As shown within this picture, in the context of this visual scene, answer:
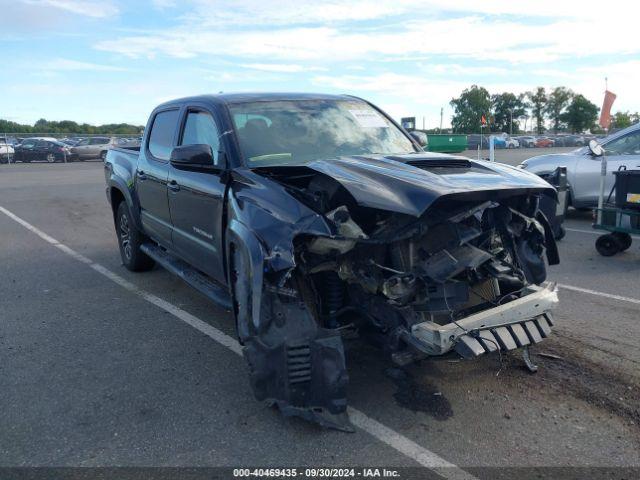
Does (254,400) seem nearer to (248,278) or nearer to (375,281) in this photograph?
(248,278)

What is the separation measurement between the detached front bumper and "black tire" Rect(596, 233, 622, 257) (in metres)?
4.46

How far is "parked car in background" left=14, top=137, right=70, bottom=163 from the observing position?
34.0 m

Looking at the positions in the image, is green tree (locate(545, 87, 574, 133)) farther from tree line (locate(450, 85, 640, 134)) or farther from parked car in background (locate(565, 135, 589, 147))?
parked car in background (locate(565, 135, 589, 147))

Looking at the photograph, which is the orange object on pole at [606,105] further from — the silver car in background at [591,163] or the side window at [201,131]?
the side window at [201,131]

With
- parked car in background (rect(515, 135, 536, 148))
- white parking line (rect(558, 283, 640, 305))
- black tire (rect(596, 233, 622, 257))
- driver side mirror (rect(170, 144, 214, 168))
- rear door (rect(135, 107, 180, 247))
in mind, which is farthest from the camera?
parked car in background (rect(515, 135, 536, 148))

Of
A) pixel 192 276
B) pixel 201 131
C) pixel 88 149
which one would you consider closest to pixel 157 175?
pixel 201 131

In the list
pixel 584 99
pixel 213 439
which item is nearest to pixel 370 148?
pixel 213 439

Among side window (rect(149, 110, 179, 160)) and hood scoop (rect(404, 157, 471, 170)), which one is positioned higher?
side window (rect(149, 110, 179, 160))

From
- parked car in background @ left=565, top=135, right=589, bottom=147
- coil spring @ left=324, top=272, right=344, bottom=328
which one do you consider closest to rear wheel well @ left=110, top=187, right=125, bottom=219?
coil spring @ left=324, top=272, right=344, bottom=328

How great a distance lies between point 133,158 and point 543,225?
4.35 m

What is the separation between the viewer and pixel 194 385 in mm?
4008

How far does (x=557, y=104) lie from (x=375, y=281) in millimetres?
101096

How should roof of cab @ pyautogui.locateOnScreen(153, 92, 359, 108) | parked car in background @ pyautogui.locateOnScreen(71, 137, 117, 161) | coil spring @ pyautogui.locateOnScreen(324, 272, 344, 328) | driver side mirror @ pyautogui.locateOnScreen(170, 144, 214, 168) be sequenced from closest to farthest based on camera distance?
coil spring @ pyautogui.locateOnScreen(324, 272, 344, 328) < driver side mirror @ pyautogui.locateOnScreen(170, 144, 214, 168) < roof of cab @ pyautogui.locateOnScreen(153, 92, 359, 108) < parked car in background @ pyautogui.locateOnScreen(71, 137, 117, 161)

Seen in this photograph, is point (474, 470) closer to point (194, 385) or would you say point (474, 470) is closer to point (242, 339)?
point (242, 339)
